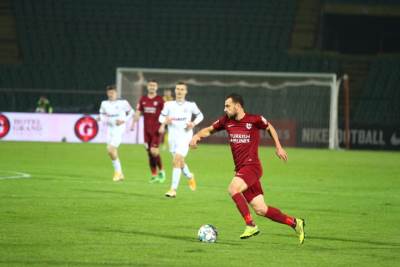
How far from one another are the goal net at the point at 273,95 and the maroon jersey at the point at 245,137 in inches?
1109

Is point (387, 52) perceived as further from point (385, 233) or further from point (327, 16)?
point (385, 233)

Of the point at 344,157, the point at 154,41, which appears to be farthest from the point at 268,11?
Result: the point at 344,157

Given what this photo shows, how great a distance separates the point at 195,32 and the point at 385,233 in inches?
1490

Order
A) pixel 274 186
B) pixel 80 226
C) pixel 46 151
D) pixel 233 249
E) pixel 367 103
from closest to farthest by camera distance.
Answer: pixel 233 249 → pixel 80 226 → pixel 274 186 → pixel 46 151 → pixel 367 103

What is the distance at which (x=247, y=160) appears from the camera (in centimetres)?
1145

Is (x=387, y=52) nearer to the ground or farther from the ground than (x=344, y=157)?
farther from the ground

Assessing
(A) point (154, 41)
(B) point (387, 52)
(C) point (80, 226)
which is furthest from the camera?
(B) point (387, 52)

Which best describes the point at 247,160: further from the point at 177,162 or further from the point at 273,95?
the point at 273,95

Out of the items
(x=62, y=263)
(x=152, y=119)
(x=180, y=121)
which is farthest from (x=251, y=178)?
(x=152, y=119)

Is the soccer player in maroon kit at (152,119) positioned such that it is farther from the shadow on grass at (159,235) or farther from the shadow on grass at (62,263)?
the shadow on grass at (62,263)

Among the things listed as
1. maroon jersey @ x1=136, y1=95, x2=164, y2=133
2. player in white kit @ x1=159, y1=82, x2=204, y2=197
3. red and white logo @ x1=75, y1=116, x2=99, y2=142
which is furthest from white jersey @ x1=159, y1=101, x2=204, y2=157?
red and white logo @ x1=75, y1=116, x2=99, y2=142

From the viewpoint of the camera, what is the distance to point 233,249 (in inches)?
409

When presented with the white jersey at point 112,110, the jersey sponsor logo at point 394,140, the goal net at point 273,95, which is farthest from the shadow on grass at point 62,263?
the jersey sponsor logo at point 394,140

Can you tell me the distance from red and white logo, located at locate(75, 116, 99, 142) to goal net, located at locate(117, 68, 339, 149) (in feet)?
6.04
